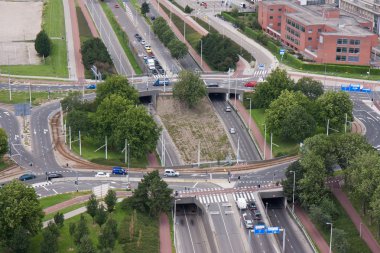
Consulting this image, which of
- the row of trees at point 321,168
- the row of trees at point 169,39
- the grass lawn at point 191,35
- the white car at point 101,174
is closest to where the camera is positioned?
the row of trees at point 321,168

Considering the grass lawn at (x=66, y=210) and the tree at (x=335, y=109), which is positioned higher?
the tree at (x=335, y=109)

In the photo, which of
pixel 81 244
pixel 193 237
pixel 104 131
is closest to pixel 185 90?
pixel 104 131

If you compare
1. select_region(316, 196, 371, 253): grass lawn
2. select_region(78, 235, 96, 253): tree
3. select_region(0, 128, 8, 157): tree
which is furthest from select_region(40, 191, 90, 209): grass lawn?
select_region(316, 196, 371, 253): grass lawn

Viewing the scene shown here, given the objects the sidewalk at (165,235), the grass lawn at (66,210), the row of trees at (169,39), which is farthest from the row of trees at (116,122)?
the row of trees at (169,39)

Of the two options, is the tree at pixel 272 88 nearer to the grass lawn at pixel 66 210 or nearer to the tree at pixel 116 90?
the tree at pixel 116 90

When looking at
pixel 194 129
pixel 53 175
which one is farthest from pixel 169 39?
pixel 53 175

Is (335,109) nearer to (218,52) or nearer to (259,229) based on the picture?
(259,229)
